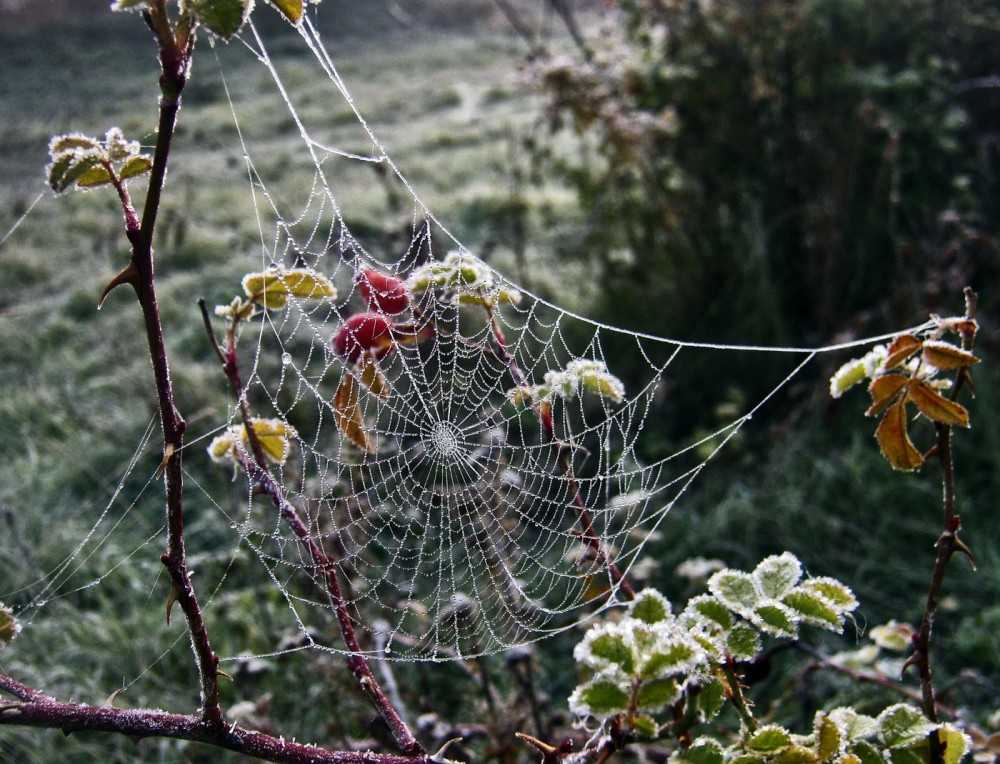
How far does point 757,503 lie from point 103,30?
9.98 metres

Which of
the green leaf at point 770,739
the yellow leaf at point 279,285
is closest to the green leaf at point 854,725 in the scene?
the green leaf at point 770,739

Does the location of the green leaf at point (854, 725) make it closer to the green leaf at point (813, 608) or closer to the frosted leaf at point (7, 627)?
the green leaf at point (813, 608)

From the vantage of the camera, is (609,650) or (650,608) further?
(650,608)

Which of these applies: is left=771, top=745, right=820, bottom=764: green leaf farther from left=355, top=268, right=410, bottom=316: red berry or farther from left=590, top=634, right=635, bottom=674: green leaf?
left=355, top=268, right=410, bottom=316: red berry

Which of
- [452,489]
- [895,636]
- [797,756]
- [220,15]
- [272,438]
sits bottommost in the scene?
[452,489]

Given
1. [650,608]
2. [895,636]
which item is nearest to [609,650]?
[650,608]

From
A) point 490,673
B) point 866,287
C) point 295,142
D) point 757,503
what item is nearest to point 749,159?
point 866,287

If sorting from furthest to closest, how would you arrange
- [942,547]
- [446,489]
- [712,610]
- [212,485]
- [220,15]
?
[212,485]
[446,489]
[942,547]
[712,610]
[220,15]

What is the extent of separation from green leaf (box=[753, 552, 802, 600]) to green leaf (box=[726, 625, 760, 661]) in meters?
0.05

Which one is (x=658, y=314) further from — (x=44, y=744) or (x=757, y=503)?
(x=44, y=744)

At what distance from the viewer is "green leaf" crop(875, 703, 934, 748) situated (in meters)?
1.03

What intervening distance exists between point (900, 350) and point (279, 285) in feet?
2.44

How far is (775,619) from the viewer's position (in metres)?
0.97

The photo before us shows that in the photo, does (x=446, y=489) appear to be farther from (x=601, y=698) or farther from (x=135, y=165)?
(x=601, y=698)
